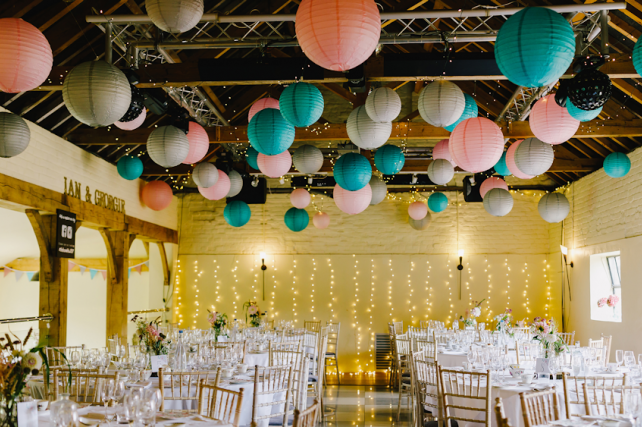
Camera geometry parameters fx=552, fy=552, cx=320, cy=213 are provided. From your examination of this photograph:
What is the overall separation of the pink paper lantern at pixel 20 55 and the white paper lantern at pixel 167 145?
5.69ft

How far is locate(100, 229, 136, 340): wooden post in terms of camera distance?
931 centimetres

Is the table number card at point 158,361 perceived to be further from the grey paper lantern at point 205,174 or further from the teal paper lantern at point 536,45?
the teal paper lantern at point 536,45

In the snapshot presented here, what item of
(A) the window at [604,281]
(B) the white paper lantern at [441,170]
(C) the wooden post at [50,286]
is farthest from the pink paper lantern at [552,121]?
(C) the wooden post at [50,286]

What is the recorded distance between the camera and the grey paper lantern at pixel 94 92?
388 centimetres

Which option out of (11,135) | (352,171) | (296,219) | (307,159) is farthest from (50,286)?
(352,171)

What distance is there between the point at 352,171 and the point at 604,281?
592 cm

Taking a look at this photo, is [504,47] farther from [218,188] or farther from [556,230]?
[556,230]

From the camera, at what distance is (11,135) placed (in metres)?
5.33

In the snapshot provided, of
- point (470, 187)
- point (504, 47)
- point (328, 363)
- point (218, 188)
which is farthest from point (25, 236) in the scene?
point (504, 47)

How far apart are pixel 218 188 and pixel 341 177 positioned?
2.44m

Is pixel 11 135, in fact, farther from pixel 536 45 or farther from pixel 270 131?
pixel 536 45

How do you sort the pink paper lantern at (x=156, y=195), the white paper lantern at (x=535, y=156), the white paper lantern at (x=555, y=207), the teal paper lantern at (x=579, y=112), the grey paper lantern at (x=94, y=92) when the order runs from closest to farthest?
the grey paper lantern at (x=94, y=92), the teal paper lantern at (x=579, y=112), the white paper lantern at (x=535, y=156), the white paper lantern at (x=555, y=207), the pink paper lantern at (x=156, y=195)

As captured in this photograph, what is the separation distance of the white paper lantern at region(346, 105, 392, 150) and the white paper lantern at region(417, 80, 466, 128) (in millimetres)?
675

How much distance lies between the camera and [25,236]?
36.7 ft
